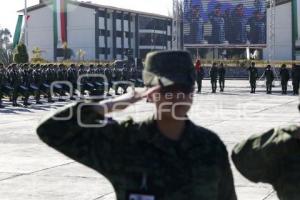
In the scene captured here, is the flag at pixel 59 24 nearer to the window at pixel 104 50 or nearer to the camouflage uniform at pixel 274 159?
the window at pixel 104 50

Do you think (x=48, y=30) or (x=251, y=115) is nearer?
(x=251, y=115)

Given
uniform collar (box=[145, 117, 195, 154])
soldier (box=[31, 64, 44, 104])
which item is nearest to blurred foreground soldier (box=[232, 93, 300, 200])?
uniform collar (box=[145, 117, 195, 154])

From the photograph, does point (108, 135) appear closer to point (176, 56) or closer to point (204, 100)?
point (176, 56)

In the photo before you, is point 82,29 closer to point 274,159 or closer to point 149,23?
point 149,23

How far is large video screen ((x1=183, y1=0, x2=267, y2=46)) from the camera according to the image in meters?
61.7

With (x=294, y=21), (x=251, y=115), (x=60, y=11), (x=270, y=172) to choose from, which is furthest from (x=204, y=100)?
(x=60, y=11)

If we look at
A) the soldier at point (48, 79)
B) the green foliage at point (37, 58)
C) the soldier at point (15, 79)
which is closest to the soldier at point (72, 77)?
the soldier at point (48, 79)

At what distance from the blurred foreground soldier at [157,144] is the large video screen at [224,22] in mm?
60138

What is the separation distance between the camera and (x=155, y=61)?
2.17 m

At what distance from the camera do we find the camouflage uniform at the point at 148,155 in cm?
216

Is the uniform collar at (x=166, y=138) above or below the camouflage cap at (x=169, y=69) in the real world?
below

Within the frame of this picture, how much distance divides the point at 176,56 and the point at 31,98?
22.0 metres

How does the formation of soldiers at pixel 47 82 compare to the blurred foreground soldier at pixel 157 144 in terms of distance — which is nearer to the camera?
the blurred foreground soldier at pixel 157 144

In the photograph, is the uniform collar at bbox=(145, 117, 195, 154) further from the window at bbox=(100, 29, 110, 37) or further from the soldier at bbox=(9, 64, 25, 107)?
the window at bbox=(100, 29, 110, 37)
